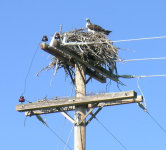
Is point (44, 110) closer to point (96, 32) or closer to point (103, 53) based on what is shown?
Answer: point (103, 53)

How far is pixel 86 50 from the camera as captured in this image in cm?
1285

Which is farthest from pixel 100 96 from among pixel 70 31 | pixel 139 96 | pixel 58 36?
pixel 70 31

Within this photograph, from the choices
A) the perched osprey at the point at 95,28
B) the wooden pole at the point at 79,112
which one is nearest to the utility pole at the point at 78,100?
the wooden pole at the point at 79,112

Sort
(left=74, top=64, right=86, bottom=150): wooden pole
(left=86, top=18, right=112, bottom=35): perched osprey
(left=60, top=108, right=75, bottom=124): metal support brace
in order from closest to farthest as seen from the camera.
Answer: (left=74, top=64, right=86, bottom=150): wooden pole
(left=60, top=108, right=75, bottom=124): metal support brace
(left=86, top=18, right=112, bottom=35): perched osprey

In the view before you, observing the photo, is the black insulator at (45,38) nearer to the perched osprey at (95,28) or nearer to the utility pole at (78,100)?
the utility pole at (78,100)

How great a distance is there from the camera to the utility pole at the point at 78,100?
1184 cm

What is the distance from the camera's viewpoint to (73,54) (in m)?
12.5

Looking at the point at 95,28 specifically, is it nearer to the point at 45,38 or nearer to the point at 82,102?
the point at 45,38

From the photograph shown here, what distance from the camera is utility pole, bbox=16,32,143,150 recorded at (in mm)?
11836

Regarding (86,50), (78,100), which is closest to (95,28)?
(86,50)

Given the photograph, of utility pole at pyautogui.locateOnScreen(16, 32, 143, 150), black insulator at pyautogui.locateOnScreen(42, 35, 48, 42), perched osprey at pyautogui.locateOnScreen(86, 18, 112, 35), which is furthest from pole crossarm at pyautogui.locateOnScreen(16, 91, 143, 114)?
perched osprey at pyautogui.locateOnScreen(86, 18, 112, 35)

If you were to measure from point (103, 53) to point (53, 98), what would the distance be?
1768mm

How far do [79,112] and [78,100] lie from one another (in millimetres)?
327

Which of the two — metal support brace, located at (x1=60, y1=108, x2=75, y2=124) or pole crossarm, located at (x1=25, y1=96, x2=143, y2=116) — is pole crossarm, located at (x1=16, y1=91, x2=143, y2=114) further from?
metal support brace, located at (x1=60, y1=108, x2=75, y2=124)
